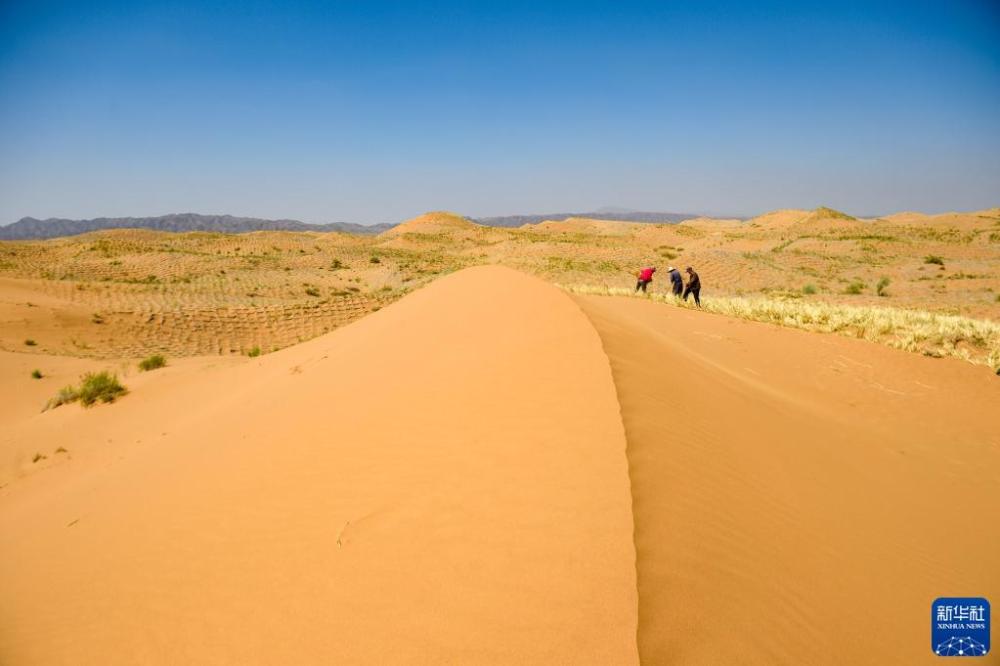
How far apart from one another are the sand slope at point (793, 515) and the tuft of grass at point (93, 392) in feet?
33.2

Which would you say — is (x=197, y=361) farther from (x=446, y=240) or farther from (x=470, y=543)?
(x=446, y=240)

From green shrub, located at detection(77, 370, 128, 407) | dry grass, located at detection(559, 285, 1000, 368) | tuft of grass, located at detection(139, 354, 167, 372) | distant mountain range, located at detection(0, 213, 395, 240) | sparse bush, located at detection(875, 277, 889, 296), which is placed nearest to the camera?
green shrub, located at detection(77, 370, 128, 407)

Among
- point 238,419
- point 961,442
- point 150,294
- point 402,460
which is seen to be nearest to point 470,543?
point 402,460

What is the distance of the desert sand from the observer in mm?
2516

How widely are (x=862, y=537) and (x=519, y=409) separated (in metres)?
→ 2.76

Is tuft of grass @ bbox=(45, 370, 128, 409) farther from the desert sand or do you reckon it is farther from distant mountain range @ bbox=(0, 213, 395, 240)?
distant mountain range @ bbox=(0, 213, 395, 240)

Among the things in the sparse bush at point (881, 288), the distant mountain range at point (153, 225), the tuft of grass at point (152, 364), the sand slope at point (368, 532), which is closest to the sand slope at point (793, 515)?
the sand slope at point (368, 532)

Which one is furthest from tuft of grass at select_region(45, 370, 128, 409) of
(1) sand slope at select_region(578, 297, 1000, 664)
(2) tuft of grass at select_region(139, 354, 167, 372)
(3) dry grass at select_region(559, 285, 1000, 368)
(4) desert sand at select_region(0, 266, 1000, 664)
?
(3) dry grass at select_region(559, 285, 1000, 368)

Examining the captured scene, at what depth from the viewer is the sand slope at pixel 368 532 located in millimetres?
2506

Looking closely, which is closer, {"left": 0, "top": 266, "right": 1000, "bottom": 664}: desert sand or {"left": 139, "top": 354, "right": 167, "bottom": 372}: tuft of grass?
{"left": 0, "top": 266, "right": 1000, "bottom": 664}: desert sand

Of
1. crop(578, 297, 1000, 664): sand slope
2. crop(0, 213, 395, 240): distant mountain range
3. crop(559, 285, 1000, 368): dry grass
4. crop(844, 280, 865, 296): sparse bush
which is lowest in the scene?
crop(578, 297, 1000, 664): sand slope

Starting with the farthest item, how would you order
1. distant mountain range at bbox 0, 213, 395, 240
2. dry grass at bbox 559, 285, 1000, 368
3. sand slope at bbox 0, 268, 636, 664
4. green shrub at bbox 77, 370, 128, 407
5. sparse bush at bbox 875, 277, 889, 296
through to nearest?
distant mountain range at bbox 0, 213, 395, 240, sparse bush at bbox 875, 277, 889, 296, dry grass at bbox 559, 285, 1000, 368, green shrub at bbox 77, 370, 128, 407, sand slope at bbox 0, 268, 636, 664

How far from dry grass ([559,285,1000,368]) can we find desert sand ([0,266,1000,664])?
14.3ft

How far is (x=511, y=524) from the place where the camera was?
3045 mm
